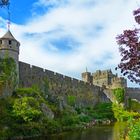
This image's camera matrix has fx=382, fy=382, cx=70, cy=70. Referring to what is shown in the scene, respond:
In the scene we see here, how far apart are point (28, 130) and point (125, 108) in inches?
1068

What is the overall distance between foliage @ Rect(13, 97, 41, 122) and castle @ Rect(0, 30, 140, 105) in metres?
2.06

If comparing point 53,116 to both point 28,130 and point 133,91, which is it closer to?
point 28,130

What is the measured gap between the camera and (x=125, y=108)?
49031 mm

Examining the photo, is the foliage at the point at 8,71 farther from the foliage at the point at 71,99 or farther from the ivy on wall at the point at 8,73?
the foliage at the point at 71,99

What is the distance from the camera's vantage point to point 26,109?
82.4 feet

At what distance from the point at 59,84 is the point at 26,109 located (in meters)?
16.1

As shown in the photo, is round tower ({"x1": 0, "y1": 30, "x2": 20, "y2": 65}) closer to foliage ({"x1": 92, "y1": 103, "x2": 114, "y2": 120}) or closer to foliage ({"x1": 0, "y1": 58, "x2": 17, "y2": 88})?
foliage ({"x1": 0, "y1": 58, "x2": 17, "y2": 88})

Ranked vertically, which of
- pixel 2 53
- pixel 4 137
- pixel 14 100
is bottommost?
pixel 4 137

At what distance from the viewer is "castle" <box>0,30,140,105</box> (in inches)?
1277

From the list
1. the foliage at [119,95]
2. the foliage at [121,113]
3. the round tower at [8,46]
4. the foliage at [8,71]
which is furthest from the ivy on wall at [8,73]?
the foliage at [119,95]

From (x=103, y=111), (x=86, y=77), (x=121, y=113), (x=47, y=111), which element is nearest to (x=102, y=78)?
(x=86, y=77)

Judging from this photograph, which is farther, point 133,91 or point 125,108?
point 133,91

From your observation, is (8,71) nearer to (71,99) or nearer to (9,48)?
(9,48)

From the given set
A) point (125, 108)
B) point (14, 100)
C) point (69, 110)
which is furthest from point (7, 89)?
point (125, 108)
